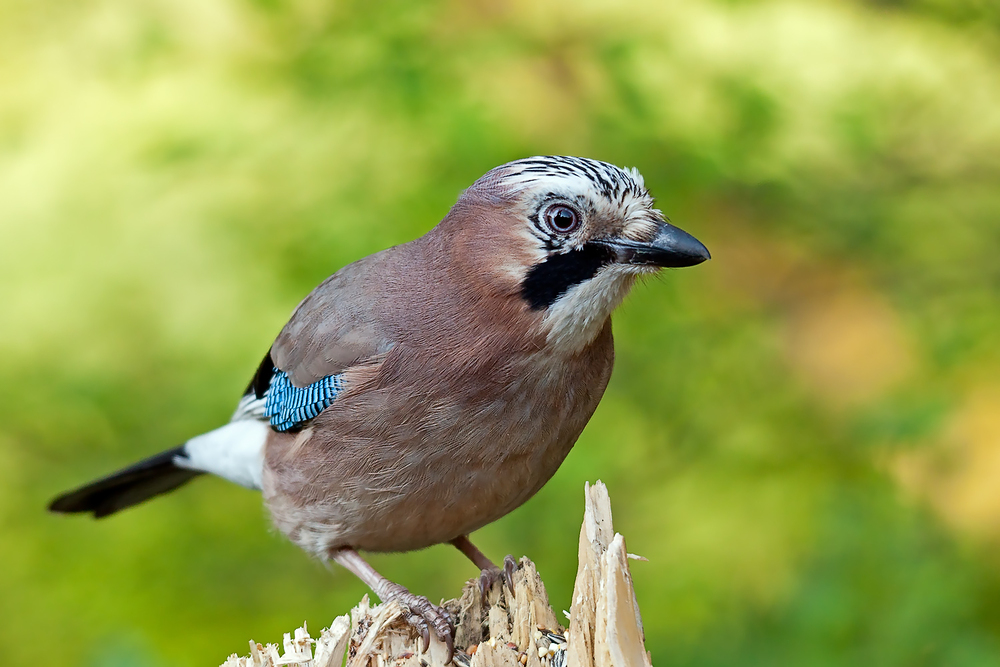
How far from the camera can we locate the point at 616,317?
427 centimetres

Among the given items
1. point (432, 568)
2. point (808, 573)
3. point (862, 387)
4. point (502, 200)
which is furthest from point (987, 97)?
point (432, 568)

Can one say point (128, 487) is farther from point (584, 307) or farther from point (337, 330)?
point (584, 307)

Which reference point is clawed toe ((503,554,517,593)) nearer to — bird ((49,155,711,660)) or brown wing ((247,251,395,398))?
bird ((49,155,711,660))

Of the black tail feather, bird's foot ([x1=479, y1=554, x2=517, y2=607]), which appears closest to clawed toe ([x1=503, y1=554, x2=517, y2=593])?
bird's foot ([x1=479, y1=554, x2=517, y2=607])

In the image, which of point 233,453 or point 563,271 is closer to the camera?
point 563,271

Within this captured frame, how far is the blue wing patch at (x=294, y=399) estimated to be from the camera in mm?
3029

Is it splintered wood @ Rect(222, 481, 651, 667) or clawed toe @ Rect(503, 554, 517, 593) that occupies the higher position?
clawed toe @ Rect(503, 554, 517, 593)

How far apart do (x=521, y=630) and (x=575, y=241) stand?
3.58 ft

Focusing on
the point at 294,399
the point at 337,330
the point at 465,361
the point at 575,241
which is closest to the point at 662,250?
the point at 575,241

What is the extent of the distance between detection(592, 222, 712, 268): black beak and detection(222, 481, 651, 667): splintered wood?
621 millimetres

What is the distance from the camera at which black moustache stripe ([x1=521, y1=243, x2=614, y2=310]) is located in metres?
2.64

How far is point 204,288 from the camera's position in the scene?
15.3 feet

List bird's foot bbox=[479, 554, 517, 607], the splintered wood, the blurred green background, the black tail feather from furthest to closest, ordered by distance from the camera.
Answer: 1. the blurred green background
2. the black tail feather
3. bird's foot bbox=[479, 554, 517, 607]
4. the splintered wood

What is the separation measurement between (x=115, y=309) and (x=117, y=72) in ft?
3.81
